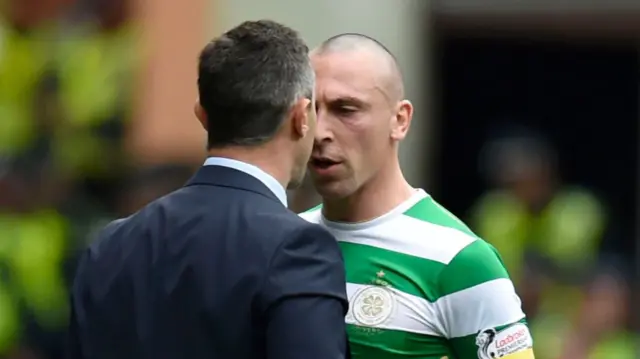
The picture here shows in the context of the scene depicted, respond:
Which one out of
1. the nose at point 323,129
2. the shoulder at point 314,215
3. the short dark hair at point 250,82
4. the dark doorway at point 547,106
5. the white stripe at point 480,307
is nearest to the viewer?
the short dark hair at point 250,82

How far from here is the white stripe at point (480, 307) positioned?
11.5 ft

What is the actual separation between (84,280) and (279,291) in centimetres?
45

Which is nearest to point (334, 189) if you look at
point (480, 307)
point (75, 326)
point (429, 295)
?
point (429, 295)

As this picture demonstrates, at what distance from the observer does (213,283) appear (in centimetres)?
311

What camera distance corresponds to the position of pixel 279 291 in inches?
120

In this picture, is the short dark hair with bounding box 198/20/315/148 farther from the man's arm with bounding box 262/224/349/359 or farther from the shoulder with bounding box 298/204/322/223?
the shoulder with bounding box 298/204/322/223

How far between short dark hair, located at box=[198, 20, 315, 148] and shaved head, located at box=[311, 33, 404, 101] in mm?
506

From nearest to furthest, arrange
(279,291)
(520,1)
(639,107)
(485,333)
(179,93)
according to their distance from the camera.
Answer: (279,291) → (485,333) → (179,93) → (520,1) → (639,107)

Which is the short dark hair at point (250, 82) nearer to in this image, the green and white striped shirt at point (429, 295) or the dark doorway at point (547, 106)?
the green and white striped shirt at point (429, 295)

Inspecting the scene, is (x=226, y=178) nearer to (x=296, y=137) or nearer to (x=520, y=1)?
(x=296, y=137)

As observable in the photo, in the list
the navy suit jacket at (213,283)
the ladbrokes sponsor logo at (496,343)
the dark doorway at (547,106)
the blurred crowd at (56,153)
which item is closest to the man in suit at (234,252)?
the navy suit jacket at (213,283)

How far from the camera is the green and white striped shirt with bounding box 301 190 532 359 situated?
11.6ft

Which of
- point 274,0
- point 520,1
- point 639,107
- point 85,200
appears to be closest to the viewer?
point 85,200

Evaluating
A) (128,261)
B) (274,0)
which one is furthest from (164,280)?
(274,0)
